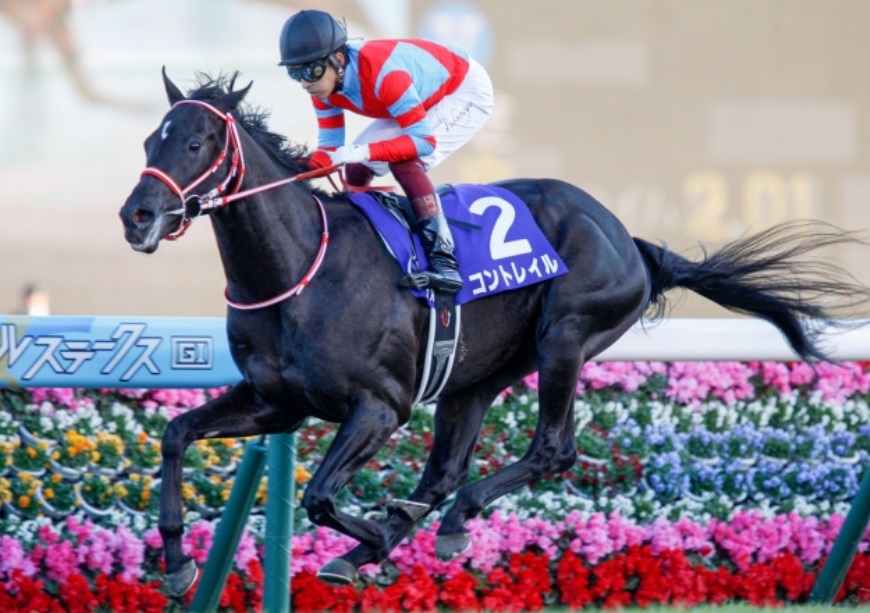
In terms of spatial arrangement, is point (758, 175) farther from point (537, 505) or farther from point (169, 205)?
point (169, 205)

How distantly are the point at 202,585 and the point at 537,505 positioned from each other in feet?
4.06

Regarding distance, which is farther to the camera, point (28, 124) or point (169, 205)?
point (28, 124)

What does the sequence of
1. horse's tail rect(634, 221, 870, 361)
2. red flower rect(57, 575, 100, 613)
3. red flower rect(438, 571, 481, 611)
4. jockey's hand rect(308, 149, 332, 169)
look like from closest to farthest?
1. jockey's hand rect(308, 149, 332, 169)
2. red flower rect(57, 575, 100, 613)
3. horse's tail rect(634, 221, 870, 361)
4. red flower rect(438, 571, 481, 611)

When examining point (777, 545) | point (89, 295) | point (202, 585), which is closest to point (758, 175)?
point (777, 545)

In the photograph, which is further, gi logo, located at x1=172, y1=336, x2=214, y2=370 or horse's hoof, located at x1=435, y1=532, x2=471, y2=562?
gi logo, located at x1=172, y1=336, x2=214, y2=370

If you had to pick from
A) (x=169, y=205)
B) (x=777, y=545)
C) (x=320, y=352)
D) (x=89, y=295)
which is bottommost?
(x=777, y=545)

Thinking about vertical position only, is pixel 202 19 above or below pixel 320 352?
above

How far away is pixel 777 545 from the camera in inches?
198

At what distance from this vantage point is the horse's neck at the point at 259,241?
11.8 feet

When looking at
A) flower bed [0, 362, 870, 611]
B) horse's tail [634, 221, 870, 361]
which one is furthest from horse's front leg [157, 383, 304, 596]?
horse's tail [634, 221, 870, 361]

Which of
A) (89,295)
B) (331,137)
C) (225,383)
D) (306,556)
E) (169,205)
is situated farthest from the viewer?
(89,295)

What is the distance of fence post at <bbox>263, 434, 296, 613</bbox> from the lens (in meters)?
4.14

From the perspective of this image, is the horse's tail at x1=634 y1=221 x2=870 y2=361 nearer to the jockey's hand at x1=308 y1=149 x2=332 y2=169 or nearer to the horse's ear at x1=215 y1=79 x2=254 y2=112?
the jockey's hand at x1=308 y1=149 x2=332 y2=169

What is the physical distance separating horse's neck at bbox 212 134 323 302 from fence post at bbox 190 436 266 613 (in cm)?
73
